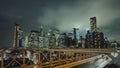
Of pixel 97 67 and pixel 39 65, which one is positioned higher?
pixel 39 65

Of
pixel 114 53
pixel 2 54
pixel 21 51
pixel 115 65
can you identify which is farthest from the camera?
pixel 114 53

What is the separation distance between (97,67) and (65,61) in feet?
13.0

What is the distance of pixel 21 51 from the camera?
12.6 metres

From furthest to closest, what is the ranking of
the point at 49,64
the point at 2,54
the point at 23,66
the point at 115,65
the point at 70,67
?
the point at 115,65
the point at 70,67
the point at 49,64
the point at 23,66
the point at 2,54

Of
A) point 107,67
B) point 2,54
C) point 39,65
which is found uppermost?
point 2,54

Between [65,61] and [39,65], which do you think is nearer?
[39,65]

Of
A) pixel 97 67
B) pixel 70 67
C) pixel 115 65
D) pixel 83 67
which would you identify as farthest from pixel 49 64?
pixel 115 65

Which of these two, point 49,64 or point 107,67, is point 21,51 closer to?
point 49,64

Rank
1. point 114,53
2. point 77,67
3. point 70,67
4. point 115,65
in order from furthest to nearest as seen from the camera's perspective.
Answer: point 114,53 < point 115,65 < point 77,67 < point 70,67

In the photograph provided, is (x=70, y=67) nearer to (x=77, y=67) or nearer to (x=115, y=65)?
(x=77, y=67)

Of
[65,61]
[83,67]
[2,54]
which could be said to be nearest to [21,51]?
[2,54]

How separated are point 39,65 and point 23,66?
198 cm

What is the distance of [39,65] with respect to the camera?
13.6 metres

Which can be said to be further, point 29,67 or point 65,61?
point 65,61
